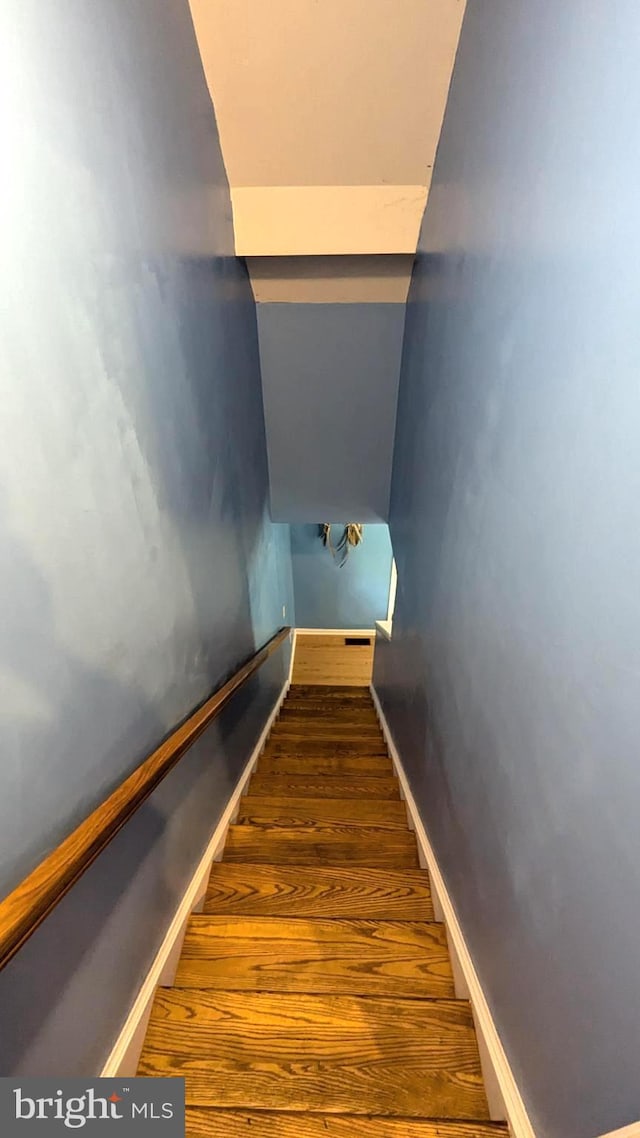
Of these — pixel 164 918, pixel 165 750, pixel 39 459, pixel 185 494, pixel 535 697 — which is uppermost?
pixel 39 459

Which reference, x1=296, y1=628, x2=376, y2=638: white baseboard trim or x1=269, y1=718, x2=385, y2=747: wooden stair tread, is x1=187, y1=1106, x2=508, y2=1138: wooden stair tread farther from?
x1=296, y1=628, x2=376, y2=638: white baseboard trim

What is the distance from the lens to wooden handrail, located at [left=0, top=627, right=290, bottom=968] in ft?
2.48

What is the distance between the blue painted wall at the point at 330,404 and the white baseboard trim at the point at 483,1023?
2.43m

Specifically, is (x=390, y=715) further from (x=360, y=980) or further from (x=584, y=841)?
(x=584, y=841)

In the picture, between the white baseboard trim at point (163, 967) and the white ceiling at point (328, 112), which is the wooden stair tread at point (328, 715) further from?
the white ceiling at point (328, 112)

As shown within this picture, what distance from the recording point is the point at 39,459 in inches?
35.0

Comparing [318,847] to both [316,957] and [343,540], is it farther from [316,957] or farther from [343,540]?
[343,540]

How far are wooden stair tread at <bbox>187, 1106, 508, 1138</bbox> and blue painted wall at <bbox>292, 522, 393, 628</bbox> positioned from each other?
5.47 metres

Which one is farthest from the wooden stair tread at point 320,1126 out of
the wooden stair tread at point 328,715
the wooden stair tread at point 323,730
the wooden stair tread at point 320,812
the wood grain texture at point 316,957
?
the wooden stair tread at point 328,715

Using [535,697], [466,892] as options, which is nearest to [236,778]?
[466,892]

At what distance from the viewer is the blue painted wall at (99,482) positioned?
0.86 metres

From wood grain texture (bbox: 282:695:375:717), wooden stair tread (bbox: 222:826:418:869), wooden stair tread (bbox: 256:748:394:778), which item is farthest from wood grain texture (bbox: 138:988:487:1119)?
wood grain texture (bbox: 282:695:375:717)

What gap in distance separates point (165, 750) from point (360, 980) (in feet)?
2.91

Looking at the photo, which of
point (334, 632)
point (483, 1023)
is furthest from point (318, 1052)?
point (334, 632)
